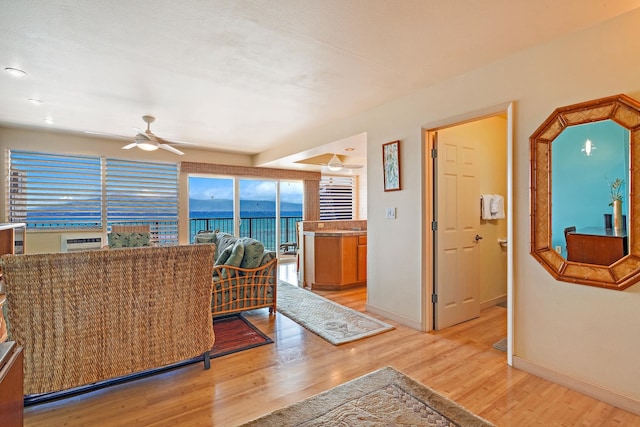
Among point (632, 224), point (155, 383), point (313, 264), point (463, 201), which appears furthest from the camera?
point (313, 264)

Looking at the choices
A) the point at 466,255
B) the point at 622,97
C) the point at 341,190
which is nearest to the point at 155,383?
the point at 466,255

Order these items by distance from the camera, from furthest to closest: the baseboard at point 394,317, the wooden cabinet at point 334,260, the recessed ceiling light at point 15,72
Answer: the wooden cabinet at point 334,260, the baseboard at point 394,317, the recessed ceiling light at point 15,72

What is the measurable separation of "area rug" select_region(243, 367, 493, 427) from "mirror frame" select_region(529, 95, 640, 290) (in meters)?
1.17

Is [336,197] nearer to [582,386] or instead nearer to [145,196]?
[145,196]

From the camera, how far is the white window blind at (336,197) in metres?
7.56

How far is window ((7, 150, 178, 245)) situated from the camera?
4.60 metres

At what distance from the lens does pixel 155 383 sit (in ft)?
7.27

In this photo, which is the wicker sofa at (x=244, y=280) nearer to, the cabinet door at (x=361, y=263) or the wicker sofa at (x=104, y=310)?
the wicker sofa at (x=104, y=310)

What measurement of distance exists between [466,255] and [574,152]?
1592 mm

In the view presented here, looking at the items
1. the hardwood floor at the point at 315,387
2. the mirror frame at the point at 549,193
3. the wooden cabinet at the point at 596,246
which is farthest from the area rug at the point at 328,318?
the wooden cabinet at the point at 596,246

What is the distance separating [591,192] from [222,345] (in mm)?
3070

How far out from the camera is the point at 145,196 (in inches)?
216

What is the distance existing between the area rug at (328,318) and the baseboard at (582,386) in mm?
1185

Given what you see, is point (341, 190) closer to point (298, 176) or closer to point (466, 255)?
point (298, 176)
